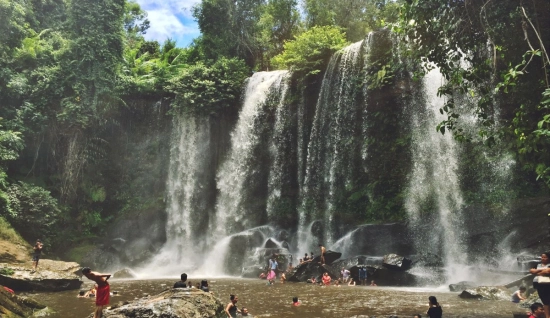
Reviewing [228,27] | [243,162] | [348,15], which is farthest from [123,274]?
[348,15]

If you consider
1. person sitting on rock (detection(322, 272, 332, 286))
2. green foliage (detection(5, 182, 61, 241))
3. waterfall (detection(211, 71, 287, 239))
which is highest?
waterfall (detection(211, 71, 287, 239))

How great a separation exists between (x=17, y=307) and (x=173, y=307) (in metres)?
3.47

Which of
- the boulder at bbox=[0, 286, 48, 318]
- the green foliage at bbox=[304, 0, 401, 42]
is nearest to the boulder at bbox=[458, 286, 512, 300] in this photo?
the boulder at bbox=[0, 286, 48, 318]

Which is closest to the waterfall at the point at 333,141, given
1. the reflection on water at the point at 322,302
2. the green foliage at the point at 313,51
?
the green foliage at the point at 313,51

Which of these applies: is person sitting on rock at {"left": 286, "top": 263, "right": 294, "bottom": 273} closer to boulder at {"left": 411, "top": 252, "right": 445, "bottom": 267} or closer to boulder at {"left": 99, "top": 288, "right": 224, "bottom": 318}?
boulder at {"left": 411, "top": 252, "right": 445, "bottom": 267}

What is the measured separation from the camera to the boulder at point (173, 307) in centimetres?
604

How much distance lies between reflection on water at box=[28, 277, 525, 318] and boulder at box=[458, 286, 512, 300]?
0.38 m

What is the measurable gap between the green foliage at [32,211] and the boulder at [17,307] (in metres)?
11.5

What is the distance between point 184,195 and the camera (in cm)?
2347

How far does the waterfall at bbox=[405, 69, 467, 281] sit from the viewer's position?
16.5m

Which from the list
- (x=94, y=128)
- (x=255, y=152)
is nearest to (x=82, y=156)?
(x=94, y=128)

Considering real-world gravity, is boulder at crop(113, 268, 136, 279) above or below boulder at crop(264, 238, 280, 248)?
below

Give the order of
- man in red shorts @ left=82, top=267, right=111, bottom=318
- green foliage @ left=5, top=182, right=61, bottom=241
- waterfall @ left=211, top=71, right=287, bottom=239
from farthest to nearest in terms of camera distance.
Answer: waterfall @ left=211, top=71, right=287, bottom=239
green foliage @ left=5, top=182, right=61, bottom=241
man in red shorts @ left=82, top=267, right=111, bottom=318

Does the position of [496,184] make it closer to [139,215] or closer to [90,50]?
[139,215]
